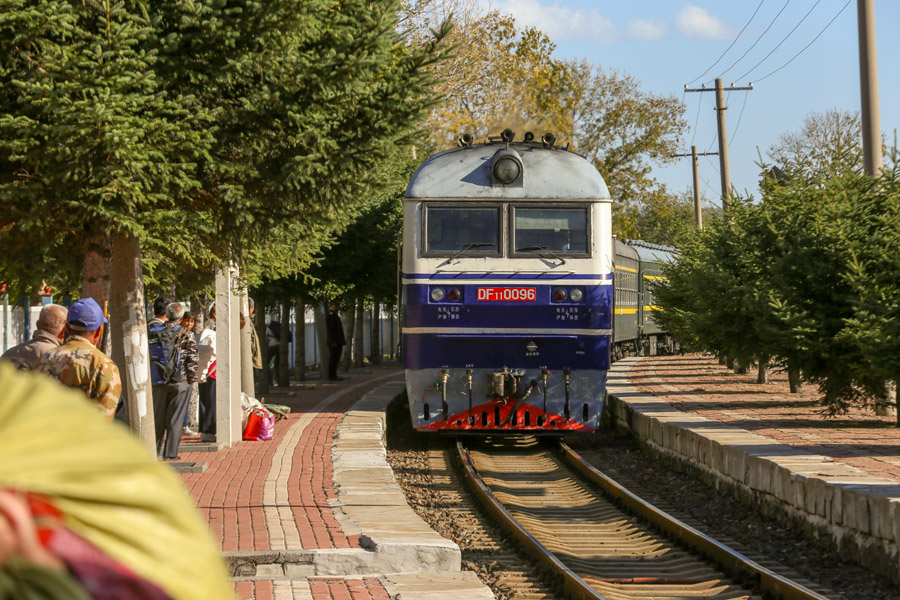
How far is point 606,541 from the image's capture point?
995cm

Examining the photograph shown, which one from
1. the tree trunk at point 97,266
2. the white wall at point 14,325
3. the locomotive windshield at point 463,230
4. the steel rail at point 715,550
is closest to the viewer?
the steel rail at point 715,550

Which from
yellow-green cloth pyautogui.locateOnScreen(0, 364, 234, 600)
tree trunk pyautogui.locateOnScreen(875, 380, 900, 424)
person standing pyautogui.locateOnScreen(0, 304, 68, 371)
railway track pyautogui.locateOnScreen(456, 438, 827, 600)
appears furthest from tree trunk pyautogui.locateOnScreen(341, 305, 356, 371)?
yellow-green cloth pyautogui.locateOnScreen(0, 364, 234, 600)

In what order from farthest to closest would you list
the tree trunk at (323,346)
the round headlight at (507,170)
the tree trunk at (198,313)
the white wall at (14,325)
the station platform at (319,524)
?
the tree trunk at (323,346) < the white wall at (14,325) < the tree trunk at (198,313) < the round headlight at (507,170) < the station platform at (319,524)

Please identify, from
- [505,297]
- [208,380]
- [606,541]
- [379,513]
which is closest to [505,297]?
[505,297]

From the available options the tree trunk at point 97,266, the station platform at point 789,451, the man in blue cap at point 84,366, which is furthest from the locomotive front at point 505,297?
the man in blue cap at point 84,366

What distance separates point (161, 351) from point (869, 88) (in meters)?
9.38

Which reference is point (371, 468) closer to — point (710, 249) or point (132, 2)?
point (132, 2)

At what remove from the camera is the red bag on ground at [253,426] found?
14.8 m

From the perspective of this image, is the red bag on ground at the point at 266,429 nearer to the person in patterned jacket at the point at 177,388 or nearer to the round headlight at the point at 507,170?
the person in patterned jacket at the point at 177,388

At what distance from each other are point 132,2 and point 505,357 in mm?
8153

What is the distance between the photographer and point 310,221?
940cm

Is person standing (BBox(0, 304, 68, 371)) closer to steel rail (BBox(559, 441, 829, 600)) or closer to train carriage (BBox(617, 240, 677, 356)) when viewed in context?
steel rail (BBox(559, 441, 829, 600))

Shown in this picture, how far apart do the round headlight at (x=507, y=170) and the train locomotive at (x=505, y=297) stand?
0.01 meters

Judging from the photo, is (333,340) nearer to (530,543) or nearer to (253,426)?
(253,426)
